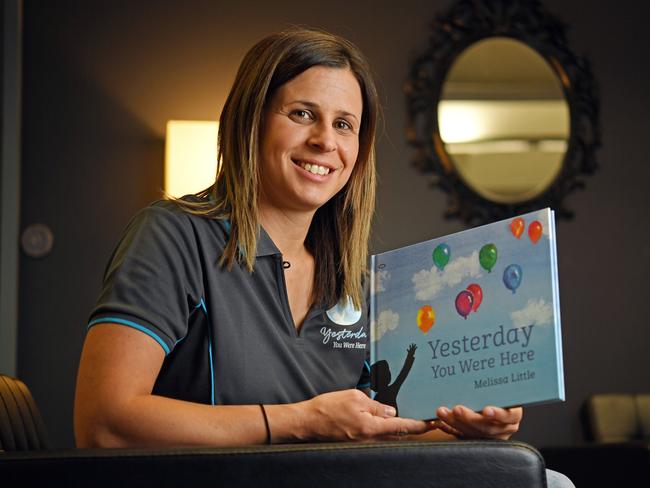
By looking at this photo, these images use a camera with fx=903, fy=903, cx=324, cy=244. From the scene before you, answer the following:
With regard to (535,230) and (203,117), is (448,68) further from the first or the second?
(535,230)

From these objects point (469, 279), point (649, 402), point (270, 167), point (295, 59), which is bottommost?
point (649, 402)

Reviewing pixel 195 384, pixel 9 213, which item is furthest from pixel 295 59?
pixel 9 213

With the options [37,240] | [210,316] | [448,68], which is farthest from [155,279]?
[448,68]

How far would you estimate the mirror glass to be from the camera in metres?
4.49

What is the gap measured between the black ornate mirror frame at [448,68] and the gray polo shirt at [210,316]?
283cm

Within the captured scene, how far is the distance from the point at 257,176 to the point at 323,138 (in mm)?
146

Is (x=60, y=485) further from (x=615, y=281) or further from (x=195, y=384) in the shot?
(x=615, y=281)

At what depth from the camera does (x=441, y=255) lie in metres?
1.34

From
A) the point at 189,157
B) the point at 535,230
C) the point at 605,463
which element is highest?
the point at 189,157

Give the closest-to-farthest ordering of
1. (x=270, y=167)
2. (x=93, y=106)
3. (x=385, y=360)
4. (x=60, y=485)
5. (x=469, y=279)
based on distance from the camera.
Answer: (x=60, y=485) < (x=469, y=279) < (x=385, y=360) < (x=270, y=167) < (x=93, y=106)

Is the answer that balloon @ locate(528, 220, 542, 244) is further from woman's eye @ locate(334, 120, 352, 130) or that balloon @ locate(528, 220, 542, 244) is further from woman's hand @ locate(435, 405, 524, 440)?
woman's eye @ locate(334, 120, 352, 130)

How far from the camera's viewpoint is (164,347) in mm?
1383

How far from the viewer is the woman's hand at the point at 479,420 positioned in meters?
1.25

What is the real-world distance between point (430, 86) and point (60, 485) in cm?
374
